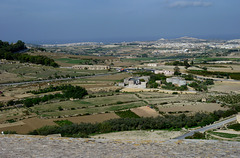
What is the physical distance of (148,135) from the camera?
2081 cm

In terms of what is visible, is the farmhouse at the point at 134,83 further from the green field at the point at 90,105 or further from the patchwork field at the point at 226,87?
the patchwork field at the point at 226,87

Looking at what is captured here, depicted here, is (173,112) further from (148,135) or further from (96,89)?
(96,89)

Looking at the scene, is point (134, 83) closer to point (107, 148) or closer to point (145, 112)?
point (145, 112)

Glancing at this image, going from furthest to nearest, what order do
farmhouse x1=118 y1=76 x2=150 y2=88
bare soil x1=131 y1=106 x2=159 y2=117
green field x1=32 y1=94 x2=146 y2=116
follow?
farmhouse x1=118 y1=76 x2=150 y2=88, green field x1=32 y1=94 x2=146 y2=116, bare soil x1=131 y1=106 x2=159 y2=117

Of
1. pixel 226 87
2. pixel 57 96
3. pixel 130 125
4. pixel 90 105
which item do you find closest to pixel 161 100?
pixel 90 105

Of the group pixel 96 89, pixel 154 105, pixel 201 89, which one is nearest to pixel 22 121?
pixel 154 105

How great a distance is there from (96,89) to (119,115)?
16726 millimetres

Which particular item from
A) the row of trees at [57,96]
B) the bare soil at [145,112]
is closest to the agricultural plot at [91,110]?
the bare soil at [145,112]

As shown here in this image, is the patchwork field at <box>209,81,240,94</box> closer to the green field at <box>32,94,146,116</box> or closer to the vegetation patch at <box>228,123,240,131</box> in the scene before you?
the green field at <box>32,94,146,116</box>

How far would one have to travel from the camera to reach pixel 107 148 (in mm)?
6102

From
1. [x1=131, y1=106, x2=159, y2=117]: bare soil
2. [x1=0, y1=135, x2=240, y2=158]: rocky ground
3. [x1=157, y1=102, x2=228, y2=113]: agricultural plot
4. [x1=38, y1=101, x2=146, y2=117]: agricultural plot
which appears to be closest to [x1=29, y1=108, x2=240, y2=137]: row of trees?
[x1=131, y1=106, x2=159, y2=117]: bare soil

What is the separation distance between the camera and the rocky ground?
5504 mm

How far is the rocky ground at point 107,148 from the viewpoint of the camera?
550cm

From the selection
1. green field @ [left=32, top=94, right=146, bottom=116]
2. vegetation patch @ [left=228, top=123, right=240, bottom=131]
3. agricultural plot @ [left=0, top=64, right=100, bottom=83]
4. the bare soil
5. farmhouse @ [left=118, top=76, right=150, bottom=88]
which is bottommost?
the bare soil
